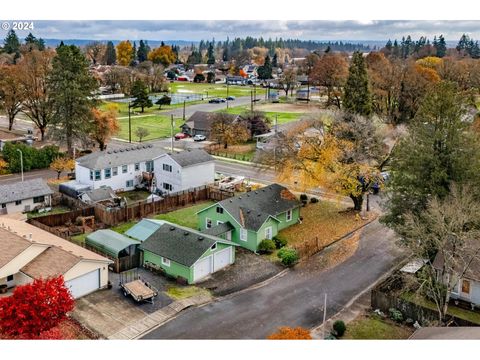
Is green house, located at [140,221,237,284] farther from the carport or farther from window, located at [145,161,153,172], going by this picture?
window, located at [145,161,153,172]

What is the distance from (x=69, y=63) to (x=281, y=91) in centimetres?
8486

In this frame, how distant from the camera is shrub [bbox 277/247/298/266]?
119ft

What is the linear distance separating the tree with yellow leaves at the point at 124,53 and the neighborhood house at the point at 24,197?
5734 inches

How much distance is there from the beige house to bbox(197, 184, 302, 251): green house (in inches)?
347

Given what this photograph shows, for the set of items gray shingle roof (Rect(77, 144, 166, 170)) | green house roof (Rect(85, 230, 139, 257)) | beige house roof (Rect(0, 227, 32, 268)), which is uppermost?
gray shingle roof (Rect(77, 144, 166, 170))

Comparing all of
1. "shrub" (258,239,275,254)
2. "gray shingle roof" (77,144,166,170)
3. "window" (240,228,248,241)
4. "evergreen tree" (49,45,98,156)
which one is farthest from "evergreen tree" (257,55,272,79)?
"shrub" (258,239,275,254)

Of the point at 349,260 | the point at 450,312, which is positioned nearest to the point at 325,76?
the point at 349,260

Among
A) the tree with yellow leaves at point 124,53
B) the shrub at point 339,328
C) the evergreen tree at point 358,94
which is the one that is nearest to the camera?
the shrub at point 339,328

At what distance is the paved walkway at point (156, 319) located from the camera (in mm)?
27406

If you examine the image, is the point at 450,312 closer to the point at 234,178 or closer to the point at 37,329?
the point at 37,329

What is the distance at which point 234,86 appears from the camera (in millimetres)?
156000

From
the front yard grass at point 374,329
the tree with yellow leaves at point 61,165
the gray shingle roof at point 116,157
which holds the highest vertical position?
the gray shingle roof at point 116,157

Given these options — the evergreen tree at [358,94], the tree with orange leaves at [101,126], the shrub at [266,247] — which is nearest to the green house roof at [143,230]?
the shrub at [266,247]

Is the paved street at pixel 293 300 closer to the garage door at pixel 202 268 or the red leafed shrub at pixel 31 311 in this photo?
the garage door at pixel 202 268
